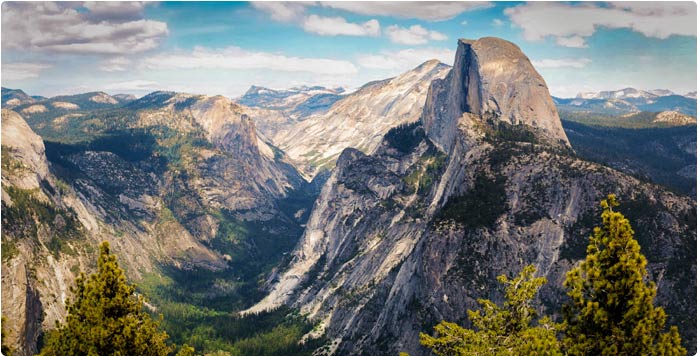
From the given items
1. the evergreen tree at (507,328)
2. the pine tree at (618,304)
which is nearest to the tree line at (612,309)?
the pine tree at (618,304)

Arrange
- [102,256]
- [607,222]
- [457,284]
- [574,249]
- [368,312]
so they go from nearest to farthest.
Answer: [607,222] → [102,256] → [574,249] → [457,284] → [368,312]

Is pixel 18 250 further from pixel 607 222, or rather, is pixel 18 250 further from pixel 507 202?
pixel 607 222

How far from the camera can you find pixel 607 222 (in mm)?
34562

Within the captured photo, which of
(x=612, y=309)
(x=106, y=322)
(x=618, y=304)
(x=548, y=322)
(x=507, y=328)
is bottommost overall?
(x=507, y=328)

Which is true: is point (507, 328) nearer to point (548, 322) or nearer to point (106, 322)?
point (548, 322)

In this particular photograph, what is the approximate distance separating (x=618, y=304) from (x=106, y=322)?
106 feet

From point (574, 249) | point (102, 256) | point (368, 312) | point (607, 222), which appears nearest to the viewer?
point (607, 222)

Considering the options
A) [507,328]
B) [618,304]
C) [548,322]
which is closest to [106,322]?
[507,328]

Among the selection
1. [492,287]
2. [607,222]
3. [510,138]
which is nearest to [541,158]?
[510,138]

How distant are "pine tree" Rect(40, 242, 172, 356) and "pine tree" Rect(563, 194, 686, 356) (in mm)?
28136

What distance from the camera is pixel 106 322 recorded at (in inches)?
1478

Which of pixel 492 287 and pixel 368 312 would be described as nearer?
pixel 492 287

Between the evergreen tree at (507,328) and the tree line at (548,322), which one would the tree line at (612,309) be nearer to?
the tree line at (548,322)

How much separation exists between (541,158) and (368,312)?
7406cm
